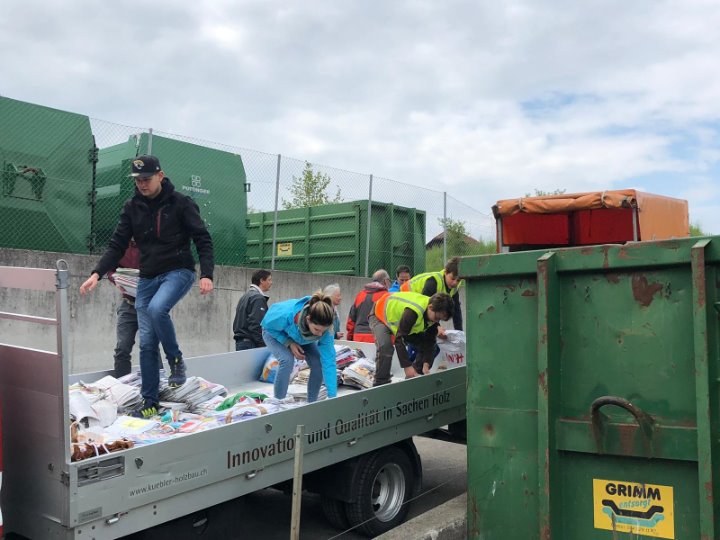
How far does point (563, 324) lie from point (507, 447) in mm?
663

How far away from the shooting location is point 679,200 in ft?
19.2

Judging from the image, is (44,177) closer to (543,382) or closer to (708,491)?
(543,382)

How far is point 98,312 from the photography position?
336 inches

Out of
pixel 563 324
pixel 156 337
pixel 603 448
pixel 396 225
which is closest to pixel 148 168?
pixel 156 337

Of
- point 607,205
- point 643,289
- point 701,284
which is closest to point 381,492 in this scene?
point 607,205

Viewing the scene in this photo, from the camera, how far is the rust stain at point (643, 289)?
295cm

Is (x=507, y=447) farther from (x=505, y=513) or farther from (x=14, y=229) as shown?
(x=14, y=229)

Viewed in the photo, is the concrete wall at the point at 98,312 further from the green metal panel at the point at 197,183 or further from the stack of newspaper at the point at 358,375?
the stack of newspaper at the point at 358,375

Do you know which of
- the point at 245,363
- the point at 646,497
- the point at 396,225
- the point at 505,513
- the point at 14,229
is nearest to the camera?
A: the point at 646,497

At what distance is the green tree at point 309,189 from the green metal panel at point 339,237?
0.47 meters

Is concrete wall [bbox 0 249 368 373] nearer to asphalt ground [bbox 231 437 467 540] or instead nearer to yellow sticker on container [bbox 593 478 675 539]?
asphalt ground [bbox 231 437 467 540]

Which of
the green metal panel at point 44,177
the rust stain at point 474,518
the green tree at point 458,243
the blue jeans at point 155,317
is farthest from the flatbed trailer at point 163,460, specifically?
the green tree at point 458,243

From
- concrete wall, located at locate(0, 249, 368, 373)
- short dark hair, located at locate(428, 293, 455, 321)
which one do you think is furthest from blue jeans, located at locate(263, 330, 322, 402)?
concrete wall, located at locate(0, 249, 368, 373)

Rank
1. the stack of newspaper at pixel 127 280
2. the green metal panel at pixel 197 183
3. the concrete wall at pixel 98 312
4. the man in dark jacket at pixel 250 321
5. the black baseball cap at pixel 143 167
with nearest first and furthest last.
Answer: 1. the black baseball cap at pixel 143 167
2. the stack of newspaper at pixel 127 280
3. the man in dark jacket at pixel 250 321
4. the concrete wall at pixel 98 312
5. the green metal panel at pixel 197 183
